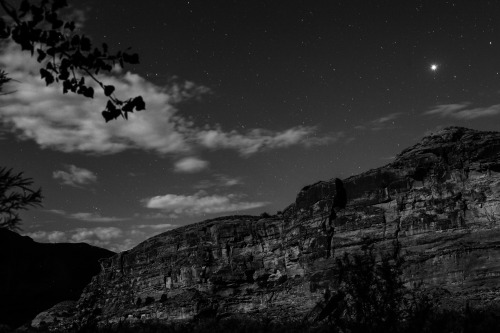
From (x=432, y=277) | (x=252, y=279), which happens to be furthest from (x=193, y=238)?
(x=432, y=277)

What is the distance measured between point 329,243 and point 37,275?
10265 centimetres

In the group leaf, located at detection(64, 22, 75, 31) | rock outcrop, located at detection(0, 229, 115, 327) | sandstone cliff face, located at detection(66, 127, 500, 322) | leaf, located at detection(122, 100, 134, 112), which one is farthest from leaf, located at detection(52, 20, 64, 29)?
rock outcrop, located at detection(0, 229, 115, 327)

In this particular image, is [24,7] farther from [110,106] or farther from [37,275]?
[37,275]

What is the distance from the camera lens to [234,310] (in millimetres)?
58781

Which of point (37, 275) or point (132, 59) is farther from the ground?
point (132, 59)

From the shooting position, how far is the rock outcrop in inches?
4387

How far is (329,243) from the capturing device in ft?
178

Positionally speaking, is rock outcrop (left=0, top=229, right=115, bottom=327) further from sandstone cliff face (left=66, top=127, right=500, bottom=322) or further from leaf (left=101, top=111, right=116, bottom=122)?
leaf (left=101, top=111, right=116, bottom=122)

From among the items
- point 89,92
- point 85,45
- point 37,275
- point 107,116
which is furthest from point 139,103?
point 37,275

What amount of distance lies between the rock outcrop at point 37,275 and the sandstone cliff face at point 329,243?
4542 cm

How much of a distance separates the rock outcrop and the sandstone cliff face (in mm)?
45420

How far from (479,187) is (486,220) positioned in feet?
11.7

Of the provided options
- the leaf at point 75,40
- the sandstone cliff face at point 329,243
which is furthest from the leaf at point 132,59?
the sandstone cliff face at point 329,243

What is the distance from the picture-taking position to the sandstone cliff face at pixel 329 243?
41.7m
